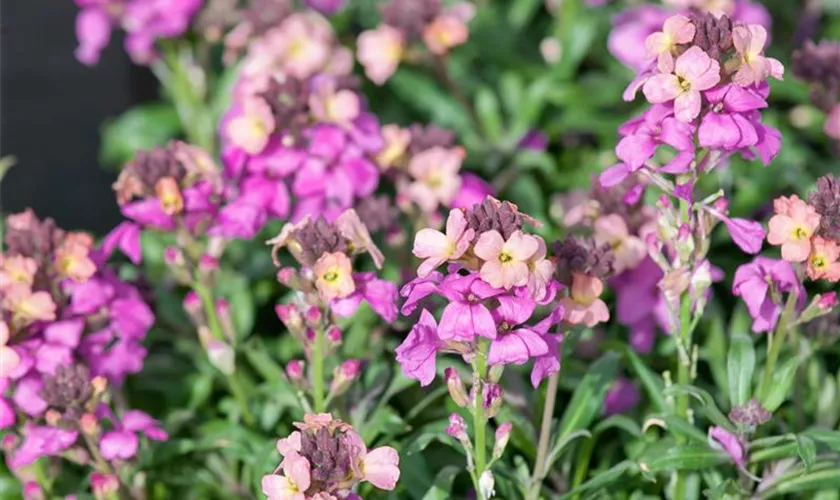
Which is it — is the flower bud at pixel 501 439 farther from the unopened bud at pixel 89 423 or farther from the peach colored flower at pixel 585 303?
the unopened bud at pixel 89 423

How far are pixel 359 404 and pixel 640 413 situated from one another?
55 centimetres

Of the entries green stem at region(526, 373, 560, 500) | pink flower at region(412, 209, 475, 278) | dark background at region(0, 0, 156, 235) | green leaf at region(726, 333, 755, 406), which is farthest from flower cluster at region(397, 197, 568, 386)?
dark background at region(0, 0, 156, 235)

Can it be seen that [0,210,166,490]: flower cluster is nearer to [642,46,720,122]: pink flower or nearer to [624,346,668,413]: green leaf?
[624,346,668,413]: green leaf

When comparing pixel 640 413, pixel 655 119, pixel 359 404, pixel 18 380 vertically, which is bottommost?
pixel 640 413

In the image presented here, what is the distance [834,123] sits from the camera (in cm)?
248

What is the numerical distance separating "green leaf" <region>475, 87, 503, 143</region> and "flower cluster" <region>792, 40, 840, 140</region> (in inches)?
28.9

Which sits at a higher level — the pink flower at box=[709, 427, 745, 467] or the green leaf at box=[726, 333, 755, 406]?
the green leaf at box=[726, 333, 755, 406]

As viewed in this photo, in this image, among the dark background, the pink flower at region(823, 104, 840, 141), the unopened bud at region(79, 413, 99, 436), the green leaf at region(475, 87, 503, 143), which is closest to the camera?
the unopened bud at region(79, 413, 99, 436)

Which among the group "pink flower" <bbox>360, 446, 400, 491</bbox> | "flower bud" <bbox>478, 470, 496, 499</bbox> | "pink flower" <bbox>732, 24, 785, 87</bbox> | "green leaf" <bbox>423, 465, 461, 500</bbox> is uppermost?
"pink flower" <bbox>732, 24, 785, 87</bbox>

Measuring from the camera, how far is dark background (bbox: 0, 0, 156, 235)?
3.51 meters

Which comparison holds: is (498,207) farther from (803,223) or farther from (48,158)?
(48,158)

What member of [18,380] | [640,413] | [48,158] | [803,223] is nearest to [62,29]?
[48,158]

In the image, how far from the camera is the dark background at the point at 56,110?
3512 mm

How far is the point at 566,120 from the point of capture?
2.85 m
